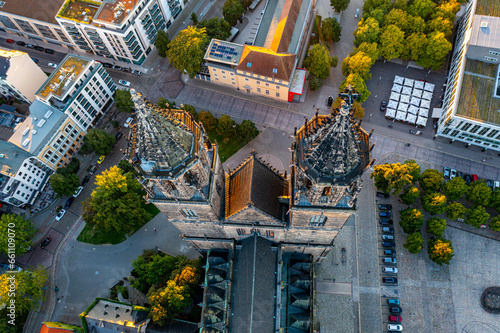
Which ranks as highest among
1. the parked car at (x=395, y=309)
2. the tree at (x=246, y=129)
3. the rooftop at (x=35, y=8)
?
the rooftop at (x=35, y=8)

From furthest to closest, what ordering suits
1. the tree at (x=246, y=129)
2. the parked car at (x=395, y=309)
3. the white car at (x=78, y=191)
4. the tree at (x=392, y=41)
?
the tree at (x=392, y=41), the white car at (x=78, y=191), the tree at (x=246, y=129), the parked car at (x=395, y=309)

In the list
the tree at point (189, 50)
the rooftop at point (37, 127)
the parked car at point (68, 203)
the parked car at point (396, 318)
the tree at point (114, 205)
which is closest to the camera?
the parked car at point (396, 318)

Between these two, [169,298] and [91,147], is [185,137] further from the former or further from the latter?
[91,147]

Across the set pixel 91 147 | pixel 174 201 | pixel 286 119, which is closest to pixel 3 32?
pixel 91 147

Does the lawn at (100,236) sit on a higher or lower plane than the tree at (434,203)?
lower

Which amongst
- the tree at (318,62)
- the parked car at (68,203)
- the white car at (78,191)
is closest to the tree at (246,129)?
the tree at (318,62)

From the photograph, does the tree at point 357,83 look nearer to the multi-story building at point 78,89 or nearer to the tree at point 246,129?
the tree at point 246,129
